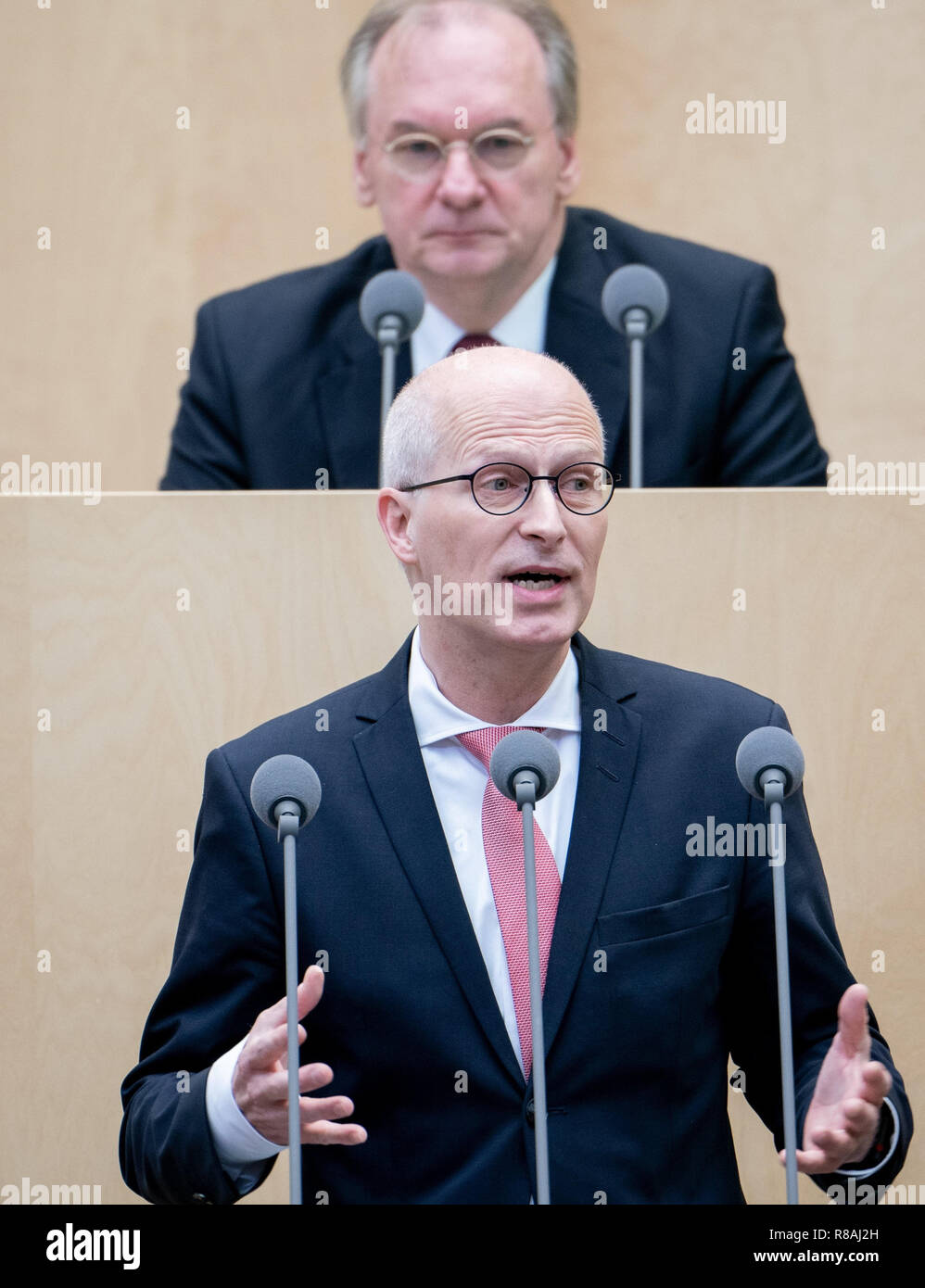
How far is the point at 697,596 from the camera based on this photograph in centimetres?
247

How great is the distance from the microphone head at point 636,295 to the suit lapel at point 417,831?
81cm

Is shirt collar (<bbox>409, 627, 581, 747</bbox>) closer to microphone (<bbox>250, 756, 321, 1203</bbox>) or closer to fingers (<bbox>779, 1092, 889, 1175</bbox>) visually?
microphone (<bbox>250, 756, 321, 1203</bbox>)

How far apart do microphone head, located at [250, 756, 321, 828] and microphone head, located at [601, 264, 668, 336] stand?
3.98ft

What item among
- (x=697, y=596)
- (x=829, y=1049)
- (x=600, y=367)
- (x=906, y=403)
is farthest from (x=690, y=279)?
(x=829, y=1049)

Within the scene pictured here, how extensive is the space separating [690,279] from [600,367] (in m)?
0.35

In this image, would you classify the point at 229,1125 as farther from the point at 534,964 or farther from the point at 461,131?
the point at 461,131

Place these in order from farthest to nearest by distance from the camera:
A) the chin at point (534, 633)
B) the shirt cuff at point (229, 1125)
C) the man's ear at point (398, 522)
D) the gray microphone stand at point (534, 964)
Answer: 1. the man's ear at point (398, 522)
2. the chin at point (534, 633)
3. the shirt cuff at point (229, 1125)
4. the gray microphone stand at point (534, 964)

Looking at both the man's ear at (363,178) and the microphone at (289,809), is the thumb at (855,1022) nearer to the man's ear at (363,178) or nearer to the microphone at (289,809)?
the microphone at (289,809)

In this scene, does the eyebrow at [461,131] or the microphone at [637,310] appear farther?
the eyebrow at [461,131]

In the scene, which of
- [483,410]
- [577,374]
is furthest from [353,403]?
[483,410]

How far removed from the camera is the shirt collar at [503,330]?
3.25m

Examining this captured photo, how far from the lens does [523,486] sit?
7.14 feet

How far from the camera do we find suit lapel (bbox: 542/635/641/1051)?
6.69ft

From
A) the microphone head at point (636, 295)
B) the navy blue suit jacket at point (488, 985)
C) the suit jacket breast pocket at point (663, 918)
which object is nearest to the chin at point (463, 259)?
the microphone head at point (636, 295)
